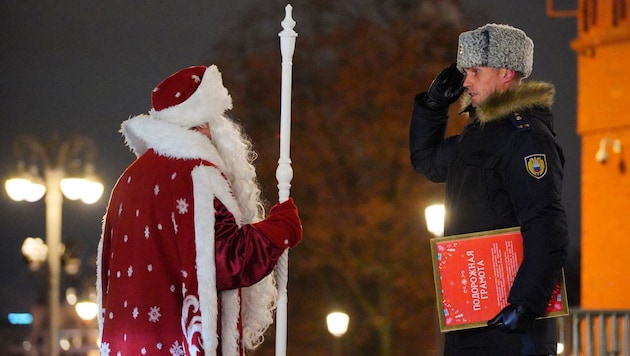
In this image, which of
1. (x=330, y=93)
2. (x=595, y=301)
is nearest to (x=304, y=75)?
(x=330, y=93)

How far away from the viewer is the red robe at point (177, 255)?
4.96m

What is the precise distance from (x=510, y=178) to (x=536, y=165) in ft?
0.36

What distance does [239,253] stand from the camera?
5000mm

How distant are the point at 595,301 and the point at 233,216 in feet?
52.1

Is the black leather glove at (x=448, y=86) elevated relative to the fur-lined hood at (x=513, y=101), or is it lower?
elevated

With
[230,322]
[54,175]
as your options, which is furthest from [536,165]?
[54,175]

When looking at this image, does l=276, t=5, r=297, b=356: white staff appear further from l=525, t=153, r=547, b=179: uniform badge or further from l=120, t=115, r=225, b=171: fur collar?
l=525, t=153, r=547, b=179: uniform badge

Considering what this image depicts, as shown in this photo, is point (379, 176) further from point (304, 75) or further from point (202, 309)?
point (202, 309)

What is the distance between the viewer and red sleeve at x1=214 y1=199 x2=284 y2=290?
4973mm

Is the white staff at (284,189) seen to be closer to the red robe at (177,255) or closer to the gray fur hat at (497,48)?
the red robe at (177,255)

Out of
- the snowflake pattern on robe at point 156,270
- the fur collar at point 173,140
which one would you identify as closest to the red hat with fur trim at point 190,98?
the fur collar at point 173,140

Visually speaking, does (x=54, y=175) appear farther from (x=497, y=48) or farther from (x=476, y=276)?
(x=476, y=276)

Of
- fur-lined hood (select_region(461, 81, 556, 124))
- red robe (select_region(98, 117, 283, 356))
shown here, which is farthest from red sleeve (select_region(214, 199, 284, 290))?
fur-lined hood (select_region(461, 81, 556, 124))

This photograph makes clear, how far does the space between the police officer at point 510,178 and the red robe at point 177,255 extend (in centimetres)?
83
